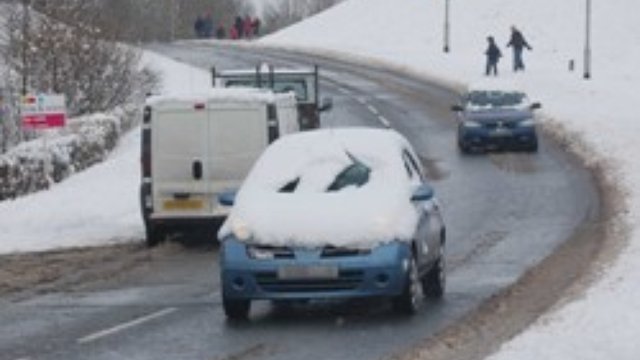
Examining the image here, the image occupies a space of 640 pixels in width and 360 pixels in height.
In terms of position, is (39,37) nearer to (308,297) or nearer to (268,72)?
(268,72)

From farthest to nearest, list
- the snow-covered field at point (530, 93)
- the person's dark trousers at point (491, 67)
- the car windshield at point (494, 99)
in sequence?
1. the person's dark trousers at point (491, 67)
2. the car windshield at point (494, 99)
3. the snow-covered field at point (530, 93)

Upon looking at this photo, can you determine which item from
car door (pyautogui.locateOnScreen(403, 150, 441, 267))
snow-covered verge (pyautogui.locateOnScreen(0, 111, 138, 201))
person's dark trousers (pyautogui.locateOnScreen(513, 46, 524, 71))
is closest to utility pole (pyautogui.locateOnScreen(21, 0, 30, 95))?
snow-covered verge (pyautogui.locateOnScreen(0, 111, 138, 201))

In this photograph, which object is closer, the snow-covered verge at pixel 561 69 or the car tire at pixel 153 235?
the snow-covered verge at pixel 561 69

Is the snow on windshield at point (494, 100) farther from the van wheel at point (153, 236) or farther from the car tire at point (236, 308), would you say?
the car tire at point (236, 308)

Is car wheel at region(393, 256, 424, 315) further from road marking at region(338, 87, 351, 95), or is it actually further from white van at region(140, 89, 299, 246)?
road marking at region(338, 87, 351, 95)

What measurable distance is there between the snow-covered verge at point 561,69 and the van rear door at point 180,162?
19.5 ft

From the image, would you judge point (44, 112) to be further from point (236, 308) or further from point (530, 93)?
point (530, 93)

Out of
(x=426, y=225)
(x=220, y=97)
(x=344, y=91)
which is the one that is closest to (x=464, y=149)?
(x=220, y=97)

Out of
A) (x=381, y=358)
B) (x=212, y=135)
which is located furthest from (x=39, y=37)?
(x=381, y=358)

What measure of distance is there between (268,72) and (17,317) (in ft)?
46.4

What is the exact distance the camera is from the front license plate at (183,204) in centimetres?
2184

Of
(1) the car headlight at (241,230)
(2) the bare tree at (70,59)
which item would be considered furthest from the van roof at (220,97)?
(2) the bare tree at (70,59)

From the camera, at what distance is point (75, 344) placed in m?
13.6

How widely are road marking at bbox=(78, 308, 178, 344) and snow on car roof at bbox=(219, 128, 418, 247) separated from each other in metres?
1.21
